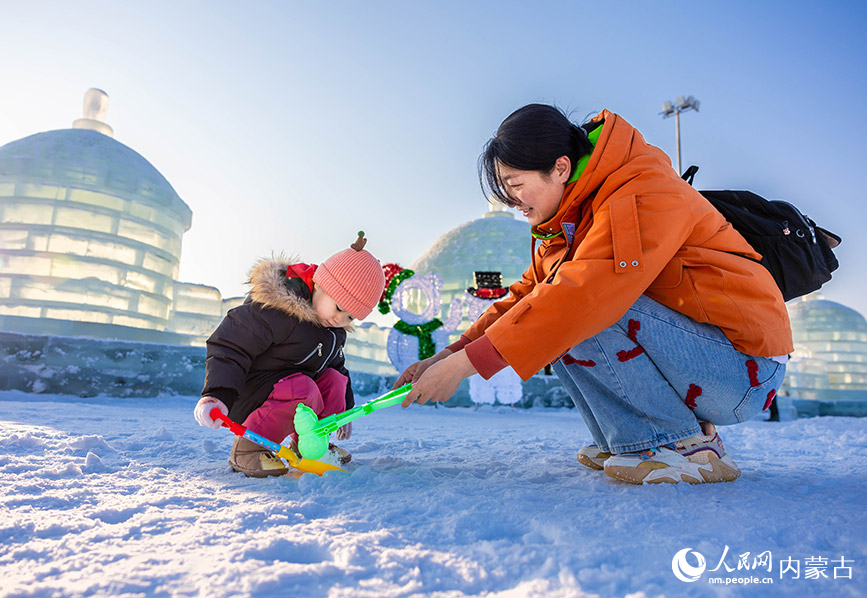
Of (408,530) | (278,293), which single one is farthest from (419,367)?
(408,530)

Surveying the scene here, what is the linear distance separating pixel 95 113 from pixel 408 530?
10962 millimetres

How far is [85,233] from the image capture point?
7742 mm

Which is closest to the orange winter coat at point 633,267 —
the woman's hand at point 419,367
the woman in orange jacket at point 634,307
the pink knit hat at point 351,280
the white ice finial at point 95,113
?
the woman in orange jacket at point 634,307

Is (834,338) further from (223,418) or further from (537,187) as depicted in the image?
(223,418)

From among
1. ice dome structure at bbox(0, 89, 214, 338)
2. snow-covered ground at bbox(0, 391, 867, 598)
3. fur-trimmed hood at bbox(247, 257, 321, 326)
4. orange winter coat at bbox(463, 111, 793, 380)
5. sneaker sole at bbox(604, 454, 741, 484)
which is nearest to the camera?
snow-covered ground at bbox(0, 391, 867, 598)

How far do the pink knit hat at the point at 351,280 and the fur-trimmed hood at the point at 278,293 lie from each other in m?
0.09

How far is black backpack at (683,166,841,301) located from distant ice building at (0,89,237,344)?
671 centimetres

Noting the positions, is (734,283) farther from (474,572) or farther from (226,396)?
(226,396)

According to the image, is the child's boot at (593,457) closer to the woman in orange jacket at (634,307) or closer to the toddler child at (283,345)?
the woman in orange jacket at (634,307)

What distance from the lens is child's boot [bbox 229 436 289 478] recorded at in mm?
1535

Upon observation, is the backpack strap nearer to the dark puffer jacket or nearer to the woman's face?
the woman's face

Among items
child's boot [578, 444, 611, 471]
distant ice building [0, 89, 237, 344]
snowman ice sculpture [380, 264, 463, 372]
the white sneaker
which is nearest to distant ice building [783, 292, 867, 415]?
snowman ice sculpture [380, 264, 463, 372]

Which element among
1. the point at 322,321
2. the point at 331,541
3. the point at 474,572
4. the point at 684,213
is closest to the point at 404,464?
the point at 322,321

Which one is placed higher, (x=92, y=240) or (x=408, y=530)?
(x=92, y=240)
